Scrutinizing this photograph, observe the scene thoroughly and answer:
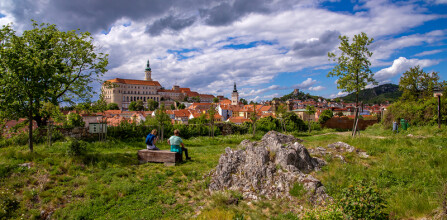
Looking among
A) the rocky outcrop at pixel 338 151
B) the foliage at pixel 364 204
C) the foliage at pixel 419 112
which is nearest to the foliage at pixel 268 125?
the foliage at pixel 419 112

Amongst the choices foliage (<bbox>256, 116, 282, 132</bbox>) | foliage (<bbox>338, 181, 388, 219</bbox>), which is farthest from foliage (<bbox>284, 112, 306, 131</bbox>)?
foliage (<bbox>338, 181, 388, 219</bbox>)

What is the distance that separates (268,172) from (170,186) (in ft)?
10.4

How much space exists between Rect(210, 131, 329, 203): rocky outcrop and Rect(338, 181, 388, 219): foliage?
1.68 meters

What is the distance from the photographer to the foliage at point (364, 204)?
4.52 m

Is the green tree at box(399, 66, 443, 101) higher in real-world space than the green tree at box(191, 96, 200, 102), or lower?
lower

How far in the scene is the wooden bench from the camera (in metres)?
10.1

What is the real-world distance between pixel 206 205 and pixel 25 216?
4875mm

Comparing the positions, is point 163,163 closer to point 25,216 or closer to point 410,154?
point 25,216

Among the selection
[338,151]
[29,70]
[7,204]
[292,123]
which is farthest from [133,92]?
[338,151]

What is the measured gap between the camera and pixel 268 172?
7.62 m

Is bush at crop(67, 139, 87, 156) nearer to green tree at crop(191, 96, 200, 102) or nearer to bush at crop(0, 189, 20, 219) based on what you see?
bush at crop(0, 189, 20, 219)

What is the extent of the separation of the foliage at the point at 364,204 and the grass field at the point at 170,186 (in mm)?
987

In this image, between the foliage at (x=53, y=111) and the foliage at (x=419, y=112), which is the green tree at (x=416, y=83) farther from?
the foliage at (x=53, y=111)

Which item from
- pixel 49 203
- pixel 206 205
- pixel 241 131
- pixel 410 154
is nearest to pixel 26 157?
pixel 49 203
